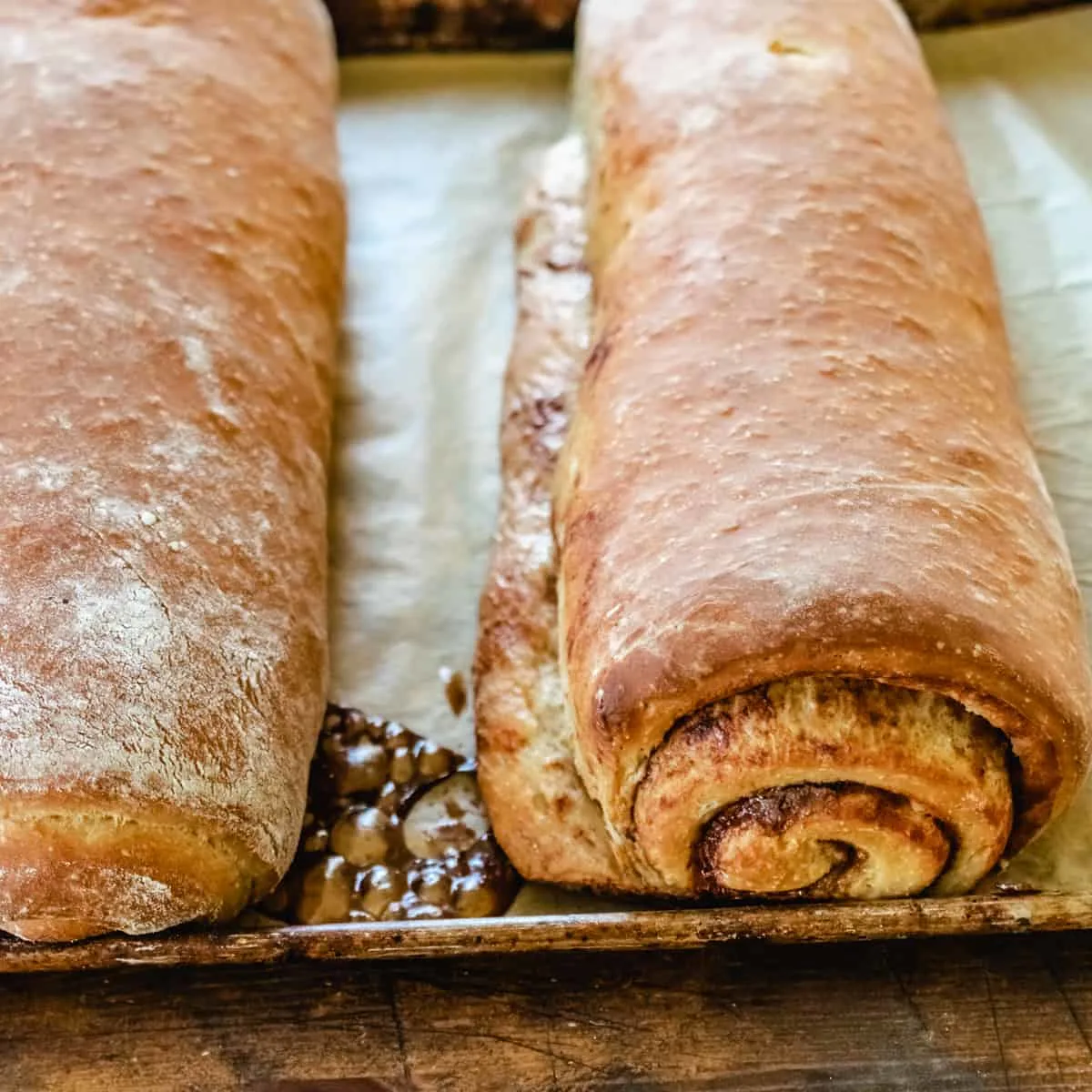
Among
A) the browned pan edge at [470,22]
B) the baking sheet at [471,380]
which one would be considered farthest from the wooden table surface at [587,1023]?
the browned pan edge at [470,22]

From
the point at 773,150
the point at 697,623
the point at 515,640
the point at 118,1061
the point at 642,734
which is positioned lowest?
the point at 118,1061

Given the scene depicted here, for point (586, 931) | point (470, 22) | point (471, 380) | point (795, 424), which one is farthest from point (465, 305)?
point (586, 931)

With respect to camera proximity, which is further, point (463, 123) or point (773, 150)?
point (463, 123)

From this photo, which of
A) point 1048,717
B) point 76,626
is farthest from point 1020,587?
point 76,626

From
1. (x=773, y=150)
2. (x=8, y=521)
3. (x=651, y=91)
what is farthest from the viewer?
(x=651, y=91)

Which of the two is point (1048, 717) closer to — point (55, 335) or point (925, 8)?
point (55, 335)

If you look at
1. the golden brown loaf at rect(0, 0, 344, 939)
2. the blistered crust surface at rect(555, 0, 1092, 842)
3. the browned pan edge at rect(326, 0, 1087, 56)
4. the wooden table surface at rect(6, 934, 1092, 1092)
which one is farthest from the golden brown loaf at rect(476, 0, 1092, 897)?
the browned pan edge at rect(326, 0, 1087, 56)
